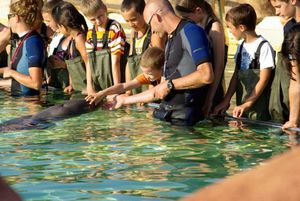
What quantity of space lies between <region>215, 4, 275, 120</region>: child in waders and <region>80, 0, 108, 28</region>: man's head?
86.4 inches

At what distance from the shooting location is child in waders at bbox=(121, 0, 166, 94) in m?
8.36

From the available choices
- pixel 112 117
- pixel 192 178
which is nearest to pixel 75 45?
pixel 112 117

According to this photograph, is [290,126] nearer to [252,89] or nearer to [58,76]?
[252,89]

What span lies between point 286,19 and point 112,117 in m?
2.06

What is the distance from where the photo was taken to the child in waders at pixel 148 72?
23.9ft

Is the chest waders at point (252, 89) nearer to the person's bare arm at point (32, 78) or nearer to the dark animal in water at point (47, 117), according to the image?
the dark animal in water at point (47, 117)

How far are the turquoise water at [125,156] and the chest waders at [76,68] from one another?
2.41 m

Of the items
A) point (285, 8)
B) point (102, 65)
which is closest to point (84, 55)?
point (102, 65)

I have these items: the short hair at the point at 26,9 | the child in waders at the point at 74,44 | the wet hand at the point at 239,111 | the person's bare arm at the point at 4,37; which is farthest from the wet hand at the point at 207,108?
the person's bare arm at the point at 4,37

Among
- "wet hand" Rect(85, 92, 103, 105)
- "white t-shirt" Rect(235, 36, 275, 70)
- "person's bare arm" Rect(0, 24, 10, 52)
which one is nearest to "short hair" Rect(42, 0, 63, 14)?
"person's bare arm" Rect(0, 24, 10, 52)

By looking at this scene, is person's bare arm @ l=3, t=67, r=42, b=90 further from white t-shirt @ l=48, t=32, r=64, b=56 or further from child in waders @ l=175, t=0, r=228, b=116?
child in waders @ l=175, t=0, r=228, b=116

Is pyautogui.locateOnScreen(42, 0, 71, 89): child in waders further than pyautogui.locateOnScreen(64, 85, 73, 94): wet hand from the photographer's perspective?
No

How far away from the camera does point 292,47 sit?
20.6ft

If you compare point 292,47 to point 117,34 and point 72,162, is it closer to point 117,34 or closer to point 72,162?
point 72,162
